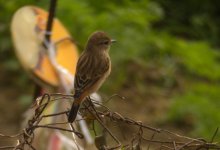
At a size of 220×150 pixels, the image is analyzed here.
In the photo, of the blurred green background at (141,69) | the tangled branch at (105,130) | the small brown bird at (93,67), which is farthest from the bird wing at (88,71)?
the blurred green background at (141,69)

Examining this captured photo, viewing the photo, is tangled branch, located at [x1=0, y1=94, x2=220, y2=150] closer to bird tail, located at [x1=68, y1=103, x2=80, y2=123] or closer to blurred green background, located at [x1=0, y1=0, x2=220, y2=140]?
bird tail, located at [x1=68, y1=103, x2=80, y2=123]

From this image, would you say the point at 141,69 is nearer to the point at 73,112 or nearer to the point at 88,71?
the point at 88,71

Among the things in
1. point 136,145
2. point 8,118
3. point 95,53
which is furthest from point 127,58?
point 136,145

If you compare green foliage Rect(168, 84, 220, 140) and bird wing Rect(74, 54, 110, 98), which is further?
green foliage Rect(168, 84, 220, 140)

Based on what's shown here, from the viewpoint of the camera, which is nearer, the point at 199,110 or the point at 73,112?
the point at 73,112

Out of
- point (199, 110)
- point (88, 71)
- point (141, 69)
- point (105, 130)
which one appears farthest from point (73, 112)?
point (141, 69)

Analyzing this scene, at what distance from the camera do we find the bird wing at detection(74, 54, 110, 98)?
3.37 m

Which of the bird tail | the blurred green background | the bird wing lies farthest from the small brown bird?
the blurred green background

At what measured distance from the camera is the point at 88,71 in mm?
3527

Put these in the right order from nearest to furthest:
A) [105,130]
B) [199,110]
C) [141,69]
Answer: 1. [105,130]
2. [199,110]
3. [141,69]

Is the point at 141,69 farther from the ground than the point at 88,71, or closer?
farther from the ground

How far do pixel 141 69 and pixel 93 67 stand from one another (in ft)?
13.1

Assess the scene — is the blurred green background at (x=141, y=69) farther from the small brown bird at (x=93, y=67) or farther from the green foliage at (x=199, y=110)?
the small brown bird at (x=93, y=67)

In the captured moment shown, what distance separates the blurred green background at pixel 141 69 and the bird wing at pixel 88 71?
251 cm
